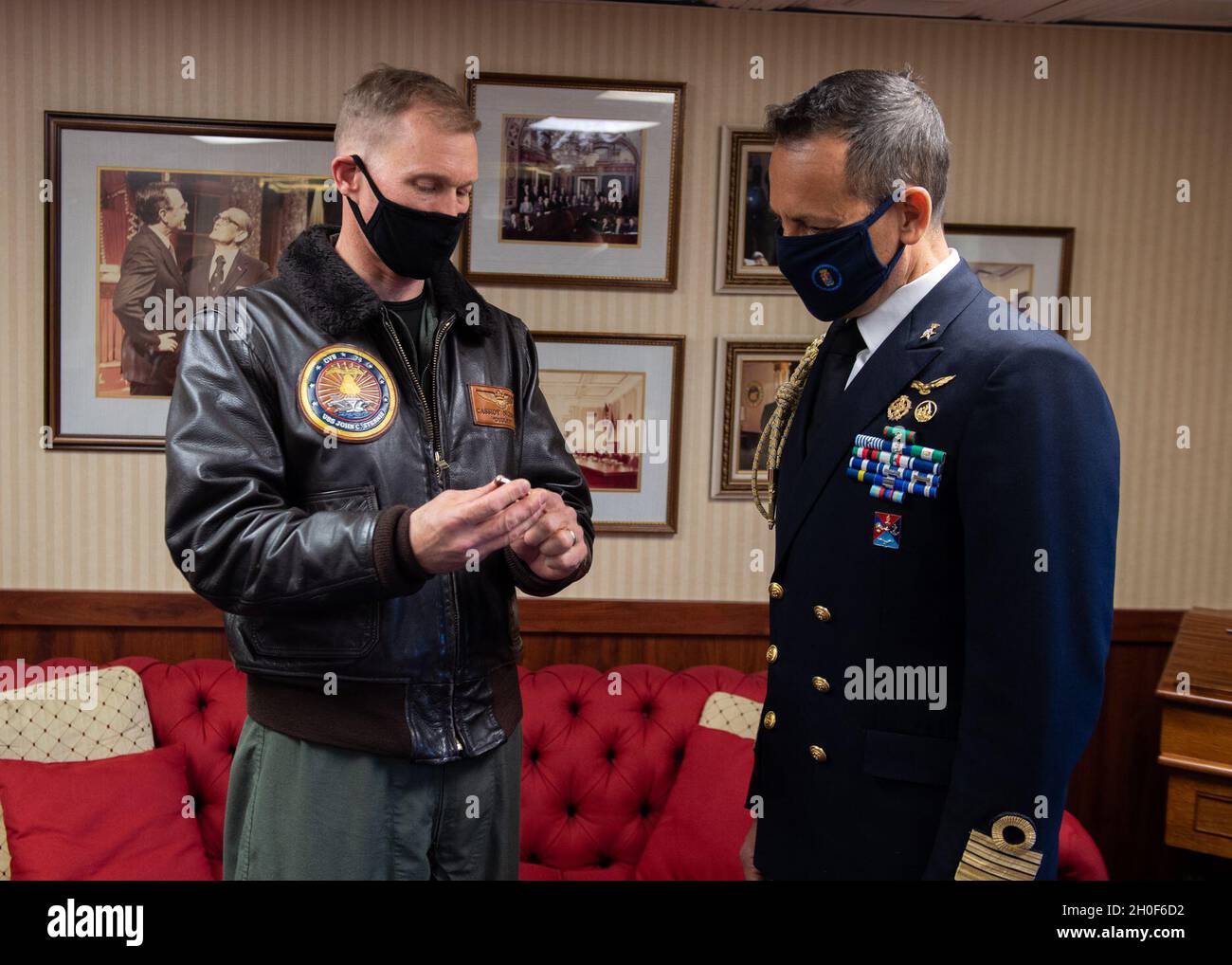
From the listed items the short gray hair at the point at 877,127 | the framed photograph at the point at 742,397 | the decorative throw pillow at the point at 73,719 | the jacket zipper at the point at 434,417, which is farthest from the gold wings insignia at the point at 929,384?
the decorative throw pillow at the point at 73,719

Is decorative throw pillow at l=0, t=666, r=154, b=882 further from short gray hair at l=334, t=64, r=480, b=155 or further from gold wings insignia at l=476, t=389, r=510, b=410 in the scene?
short gray hair at l=334, t=64, r=480, b=155

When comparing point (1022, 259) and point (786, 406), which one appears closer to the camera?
point (786, 406)

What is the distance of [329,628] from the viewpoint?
1.52 meters

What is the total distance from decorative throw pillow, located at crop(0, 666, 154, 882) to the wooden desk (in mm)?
2581

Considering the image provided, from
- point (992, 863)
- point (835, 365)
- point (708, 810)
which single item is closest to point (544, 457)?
point (835, 365)

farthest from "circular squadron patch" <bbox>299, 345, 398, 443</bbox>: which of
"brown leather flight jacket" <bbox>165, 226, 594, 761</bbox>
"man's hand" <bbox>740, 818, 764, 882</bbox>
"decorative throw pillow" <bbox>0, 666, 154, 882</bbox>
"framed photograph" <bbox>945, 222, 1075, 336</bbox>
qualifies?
"framed photograph" <bbox>945, 222, 1075, 336</bbox>

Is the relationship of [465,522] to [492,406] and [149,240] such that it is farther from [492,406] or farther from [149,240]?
[149,240]

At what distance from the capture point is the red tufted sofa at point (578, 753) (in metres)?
2.71

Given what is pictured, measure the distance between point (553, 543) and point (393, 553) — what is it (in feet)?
0.83

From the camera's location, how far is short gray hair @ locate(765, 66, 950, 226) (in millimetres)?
1434

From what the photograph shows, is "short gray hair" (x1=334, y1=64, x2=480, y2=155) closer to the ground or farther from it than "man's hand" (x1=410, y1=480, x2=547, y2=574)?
farther from it

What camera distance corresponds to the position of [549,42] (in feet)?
9.54

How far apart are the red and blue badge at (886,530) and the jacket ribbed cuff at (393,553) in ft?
2.02

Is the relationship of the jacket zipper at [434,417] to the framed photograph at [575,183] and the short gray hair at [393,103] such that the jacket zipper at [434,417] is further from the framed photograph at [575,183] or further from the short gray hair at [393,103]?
the framed photograph at [575,183]
